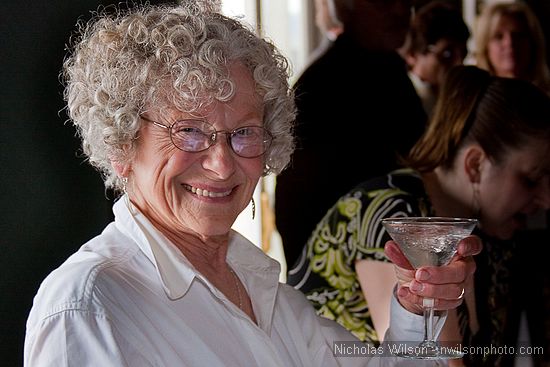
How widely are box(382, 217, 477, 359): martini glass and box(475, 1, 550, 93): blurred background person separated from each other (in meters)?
2.04

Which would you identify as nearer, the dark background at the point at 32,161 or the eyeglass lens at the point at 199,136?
the eyeglass lens at the point at 199,136

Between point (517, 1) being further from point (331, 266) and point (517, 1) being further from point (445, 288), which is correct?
point (445, 288)

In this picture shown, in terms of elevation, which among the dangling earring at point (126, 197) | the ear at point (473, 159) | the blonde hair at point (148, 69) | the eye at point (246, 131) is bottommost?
the ear at point (473, 159)

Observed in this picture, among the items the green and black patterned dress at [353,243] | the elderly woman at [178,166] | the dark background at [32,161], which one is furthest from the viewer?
the green and black patterned dress at [353,243]

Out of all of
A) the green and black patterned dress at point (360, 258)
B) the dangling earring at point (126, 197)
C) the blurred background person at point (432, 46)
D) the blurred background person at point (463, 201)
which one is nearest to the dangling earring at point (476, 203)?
the blurred background person at point (463, 201)

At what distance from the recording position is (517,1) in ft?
11.5

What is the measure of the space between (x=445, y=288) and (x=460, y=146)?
35.5 inches

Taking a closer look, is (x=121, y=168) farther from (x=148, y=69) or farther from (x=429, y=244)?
(x=429, y=244)

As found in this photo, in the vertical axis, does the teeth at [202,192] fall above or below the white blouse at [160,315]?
above

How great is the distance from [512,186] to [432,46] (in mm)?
1079

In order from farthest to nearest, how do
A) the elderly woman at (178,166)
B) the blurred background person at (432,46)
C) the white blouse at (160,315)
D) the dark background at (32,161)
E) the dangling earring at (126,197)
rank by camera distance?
the blurred background person at (432,46), the dark background at (32,161), the dangling earring at (126,197), the elderly woman at (178,166), the white blouse at (160,315)

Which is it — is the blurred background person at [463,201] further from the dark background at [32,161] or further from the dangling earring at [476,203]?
the dark background at [32,161]

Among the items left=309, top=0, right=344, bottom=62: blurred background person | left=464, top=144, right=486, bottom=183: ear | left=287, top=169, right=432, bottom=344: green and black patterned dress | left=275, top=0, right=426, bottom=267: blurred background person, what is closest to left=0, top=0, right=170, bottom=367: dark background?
left=287, top=169, right=432, bottom=344: green and black patterned dress

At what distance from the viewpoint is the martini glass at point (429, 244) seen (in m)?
1.54
